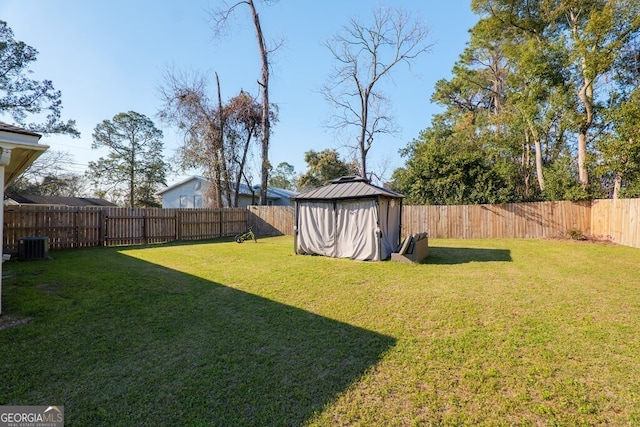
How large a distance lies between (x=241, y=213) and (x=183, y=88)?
30.4ft

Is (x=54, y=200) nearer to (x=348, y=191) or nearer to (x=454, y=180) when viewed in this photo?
(x=348, y=191)

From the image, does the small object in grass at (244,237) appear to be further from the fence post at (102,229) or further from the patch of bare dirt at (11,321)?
the patch of bare dirt at (11,321)

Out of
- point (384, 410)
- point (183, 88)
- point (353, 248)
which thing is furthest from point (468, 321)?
point (183, 88)

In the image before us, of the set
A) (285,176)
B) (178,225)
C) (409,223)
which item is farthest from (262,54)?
(285,176)

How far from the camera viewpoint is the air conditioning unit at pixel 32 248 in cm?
781

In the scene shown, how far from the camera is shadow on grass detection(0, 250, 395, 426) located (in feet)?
7.22

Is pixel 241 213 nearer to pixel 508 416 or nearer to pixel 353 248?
pixel 353 248

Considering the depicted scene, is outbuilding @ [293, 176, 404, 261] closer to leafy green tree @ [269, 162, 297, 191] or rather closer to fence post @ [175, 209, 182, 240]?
fence post @ [175, 209, 182, 240]

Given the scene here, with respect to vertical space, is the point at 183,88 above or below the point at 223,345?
above

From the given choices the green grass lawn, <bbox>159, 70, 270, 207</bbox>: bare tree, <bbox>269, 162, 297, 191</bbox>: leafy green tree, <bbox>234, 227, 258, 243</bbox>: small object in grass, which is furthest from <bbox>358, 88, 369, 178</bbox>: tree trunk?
<bbox>269, 162, 297, 191</bbox>: leafy green tree

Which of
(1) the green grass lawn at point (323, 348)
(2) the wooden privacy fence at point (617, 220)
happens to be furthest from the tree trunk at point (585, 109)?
(1) the green grass lawn at point (323, 348)

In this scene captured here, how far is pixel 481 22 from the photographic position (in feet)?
51.6

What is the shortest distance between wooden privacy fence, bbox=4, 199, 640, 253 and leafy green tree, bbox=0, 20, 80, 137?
375 inches

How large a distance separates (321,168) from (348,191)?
20.7m
